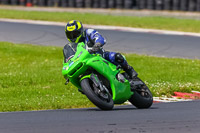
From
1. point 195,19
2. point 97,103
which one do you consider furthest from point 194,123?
point 195,19

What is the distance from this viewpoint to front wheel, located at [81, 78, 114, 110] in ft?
25.3

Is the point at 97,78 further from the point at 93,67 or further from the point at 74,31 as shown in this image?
the point at 74,31

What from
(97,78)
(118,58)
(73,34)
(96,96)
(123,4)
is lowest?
(123,4)

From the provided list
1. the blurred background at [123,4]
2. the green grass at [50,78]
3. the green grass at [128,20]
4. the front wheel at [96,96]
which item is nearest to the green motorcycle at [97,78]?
the front wheel at [96,96]

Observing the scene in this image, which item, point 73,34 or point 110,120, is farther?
point 73,34

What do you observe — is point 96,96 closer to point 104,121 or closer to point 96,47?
point 96,47

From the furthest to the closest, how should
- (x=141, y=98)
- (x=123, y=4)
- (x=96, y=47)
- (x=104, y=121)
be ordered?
(x=123, y=4) → (x=141, y=98) → (x=96, y=47) → (x=104, y=121)

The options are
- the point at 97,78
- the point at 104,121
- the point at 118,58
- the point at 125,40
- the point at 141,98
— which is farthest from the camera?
the point at 125,40

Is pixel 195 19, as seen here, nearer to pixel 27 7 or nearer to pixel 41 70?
pixel 27 7

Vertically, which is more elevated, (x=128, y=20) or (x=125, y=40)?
(x=125, y=40)

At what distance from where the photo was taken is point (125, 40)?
20.5m

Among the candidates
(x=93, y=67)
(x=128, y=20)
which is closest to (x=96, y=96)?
(x=93, y=67)

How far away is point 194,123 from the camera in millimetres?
6637

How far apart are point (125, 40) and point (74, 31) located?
12.1m
